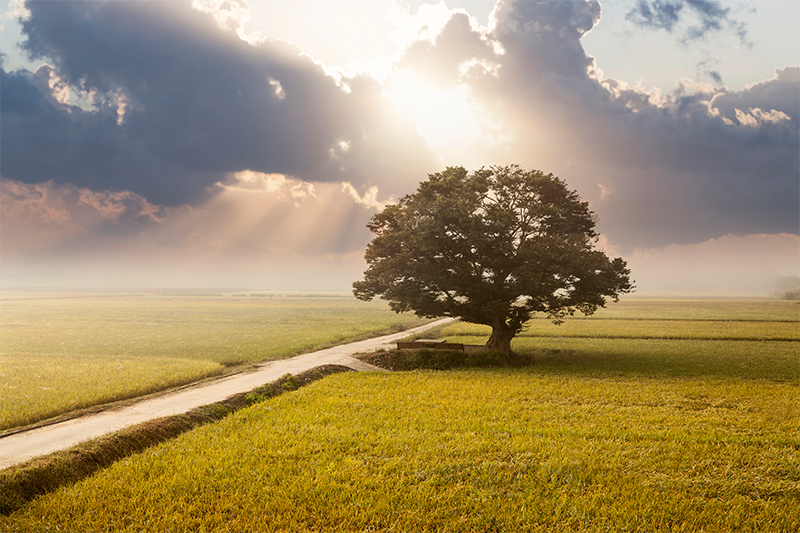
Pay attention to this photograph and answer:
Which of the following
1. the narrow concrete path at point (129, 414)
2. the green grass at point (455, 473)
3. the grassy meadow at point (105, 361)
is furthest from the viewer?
the grassy meadow at point (105, 361)

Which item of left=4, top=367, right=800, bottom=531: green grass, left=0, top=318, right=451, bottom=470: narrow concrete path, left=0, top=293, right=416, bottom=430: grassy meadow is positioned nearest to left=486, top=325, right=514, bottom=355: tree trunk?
left=0, top=318, right=451, bottom=470: narrow concrete path

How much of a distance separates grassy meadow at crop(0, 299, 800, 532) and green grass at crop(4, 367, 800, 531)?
0.04m

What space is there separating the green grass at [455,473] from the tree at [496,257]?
1259cm

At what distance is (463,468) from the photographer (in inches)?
413

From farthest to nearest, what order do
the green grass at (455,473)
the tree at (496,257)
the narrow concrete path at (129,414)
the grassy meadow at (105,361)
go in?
the tree at (496,257), the grassy meadow at (105,361), the narrow concrete path at (129,414), the green grass at (455,473)

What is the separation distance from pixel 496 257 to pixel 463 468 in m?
20.6

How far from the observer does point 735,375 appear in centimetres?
2530

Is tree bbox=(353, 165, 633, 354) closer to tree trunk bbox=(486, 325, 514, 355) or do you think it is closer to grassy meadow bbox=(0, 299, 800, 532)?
tree trunk bbox=(486, 325, 514, 355)

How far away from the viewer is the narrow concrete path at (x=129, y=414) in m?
11.9

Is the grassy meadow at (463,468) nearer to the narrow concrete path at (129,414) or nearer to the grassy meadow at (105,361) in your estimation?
the narrow concrete path at (129,414)

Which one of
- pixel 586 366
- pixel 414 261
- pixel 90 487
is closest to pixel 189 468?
pixel 90 487

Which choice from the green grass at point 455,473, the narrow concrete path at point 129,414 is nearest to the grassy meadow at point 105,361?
the narrow concrete path at point 129,414

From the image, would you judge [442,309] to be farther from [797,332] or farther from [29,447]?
[797,332]

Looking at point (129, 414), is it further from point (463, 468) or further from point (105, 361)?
point (105, 361)
